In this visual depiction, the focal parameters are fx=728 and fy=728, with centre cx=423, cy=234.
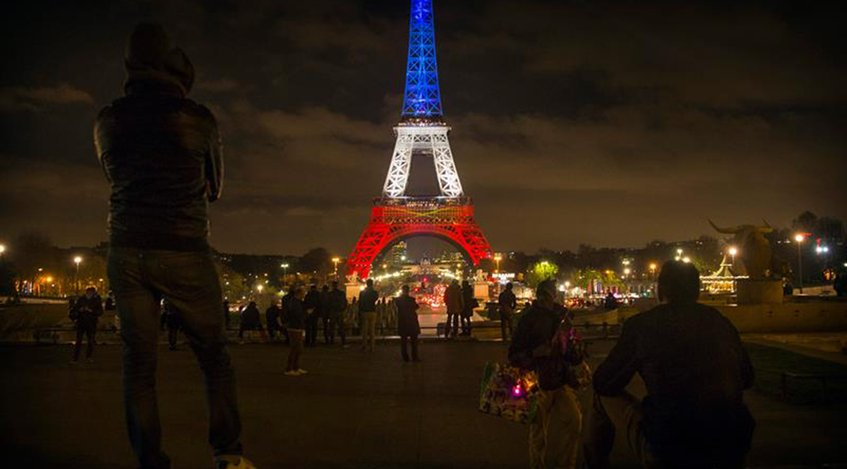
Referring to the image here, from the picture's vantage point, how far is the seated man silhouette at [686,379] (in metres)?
3.37

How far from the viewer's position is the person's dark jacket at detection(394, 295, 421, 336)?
561 inches

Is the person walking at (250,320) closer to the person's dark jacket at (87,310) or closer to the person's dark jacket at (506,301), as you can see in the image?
the person's dark jacket at (87,310)

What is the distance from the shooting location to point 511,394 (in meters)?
5.39

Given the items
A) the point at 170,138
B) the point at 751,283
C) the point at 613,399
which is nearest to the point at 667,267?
the point at 613,399

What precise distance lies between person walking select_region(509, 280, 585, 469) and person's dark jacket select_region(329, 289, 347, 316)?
501 inches

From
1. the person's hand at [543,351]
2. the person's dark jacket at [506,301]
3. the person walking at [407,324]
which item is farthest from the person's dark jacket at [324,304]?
the person's hand at [543,351]

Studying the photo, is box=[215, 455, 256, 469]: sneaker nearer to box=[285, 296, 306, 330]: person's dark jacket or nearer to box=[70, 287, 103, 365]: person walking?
box=[285, 296, 306, 330]: person's dark jacket

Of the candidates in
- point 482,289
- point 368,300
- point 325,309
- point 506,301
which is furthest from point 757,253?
point 482,289

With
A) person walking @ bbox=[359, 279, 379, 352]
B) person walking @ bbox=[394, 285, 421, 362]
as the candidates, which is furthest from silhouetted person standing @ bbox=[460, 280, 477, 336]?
person walking @ bbox=[394, 285, 421, 362]

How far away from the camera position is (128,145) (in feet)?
11.8

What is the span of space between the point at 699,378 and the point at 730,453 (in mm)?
358

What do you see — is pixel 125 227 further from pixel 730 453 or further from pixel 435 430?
pixel 435 430

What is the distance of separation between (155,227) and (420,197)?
7067cm

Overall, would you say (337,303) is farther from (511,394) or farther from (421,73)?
(421,73)
